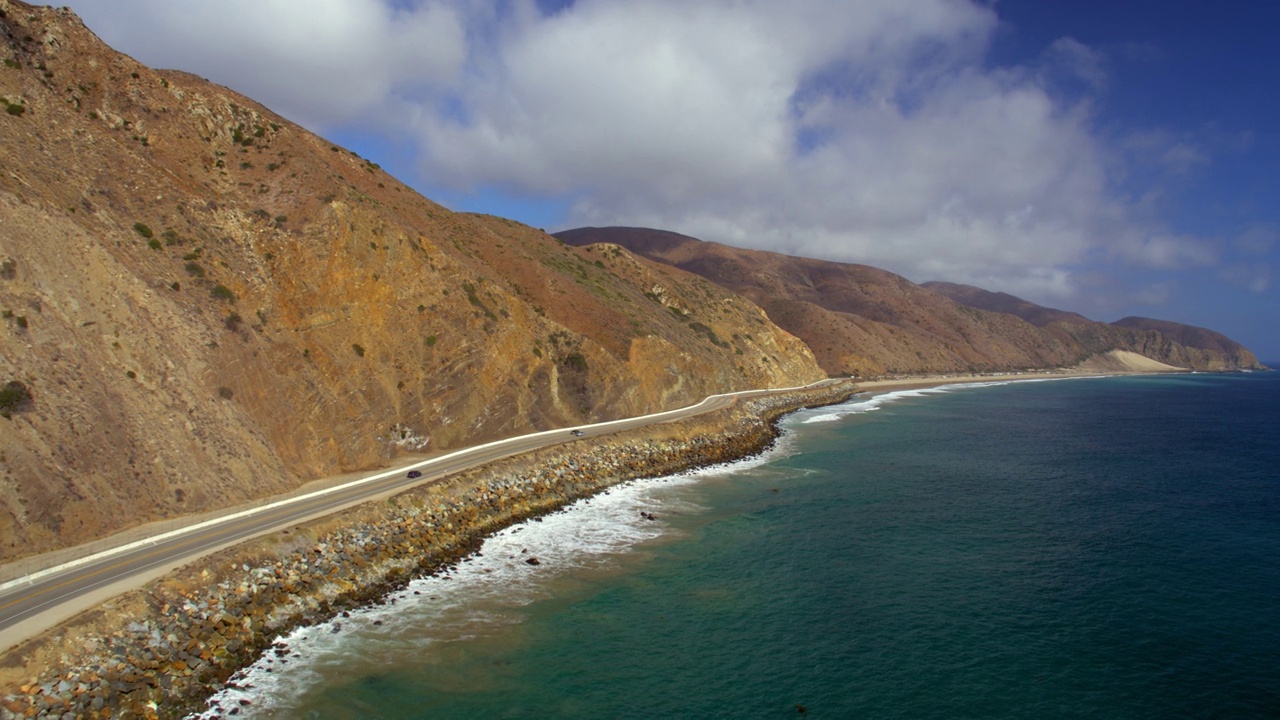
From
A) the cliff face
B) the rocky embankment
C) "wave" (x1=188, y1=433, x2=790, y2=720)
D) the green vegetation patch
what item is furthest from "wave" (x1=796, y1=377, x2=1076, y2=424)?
the green vegetation patch

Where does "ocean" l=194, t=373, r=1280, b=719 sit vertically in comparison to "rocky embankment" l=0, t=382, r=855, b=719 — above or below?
below

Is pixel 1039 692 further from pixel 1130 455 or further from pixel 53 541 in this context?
pixel 1130 455

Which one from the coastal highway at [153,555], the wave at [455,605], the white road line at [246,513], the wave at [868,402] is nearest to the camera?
the coastal highway at [153,555]

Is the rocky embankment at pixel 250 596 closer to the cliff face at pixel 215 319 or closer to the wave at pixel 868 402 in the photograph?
Result: the cliff face at pixel 215 319

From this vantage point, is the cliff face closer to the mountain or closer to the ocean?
the mountain

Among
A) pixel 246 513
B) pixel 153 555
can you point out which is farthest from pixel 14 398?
pixel 246 513

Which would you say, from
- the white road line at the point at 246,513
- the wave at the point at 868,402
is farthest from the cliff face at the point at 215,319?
the wave at the point at 868,402
